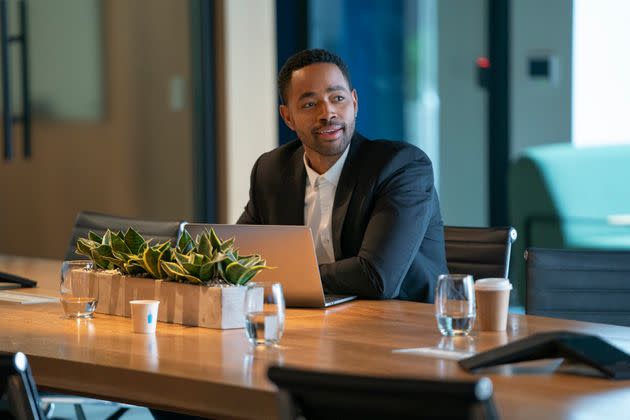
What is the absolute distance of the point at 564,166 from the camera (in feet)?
17.4

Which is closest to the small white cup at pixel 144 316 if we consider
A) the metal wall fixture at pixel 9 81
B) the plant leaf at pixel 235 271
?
the plant leaf at pixel 235 271

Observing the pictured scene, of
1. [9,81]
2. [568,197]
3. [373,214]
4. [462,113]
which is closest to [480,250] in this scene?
[373,214]

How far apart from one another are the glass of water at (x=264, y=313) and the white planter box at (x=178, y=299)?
0.22m

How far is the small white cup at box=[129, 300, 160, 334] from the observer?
2.29 metres

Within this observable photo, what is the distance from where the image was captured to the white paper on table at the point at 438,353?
6.48 ft

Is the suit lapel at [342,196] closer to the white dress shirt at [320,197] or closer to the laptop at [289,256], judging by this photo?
the white dress shirt at [320,197]

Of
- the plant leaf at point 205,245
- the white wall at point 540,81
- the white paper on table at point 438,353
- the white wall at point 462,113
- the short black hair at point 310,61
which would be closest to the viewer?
the white paper on table at point 438,353

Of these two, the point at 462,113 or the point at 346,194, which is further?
the point at 462,113

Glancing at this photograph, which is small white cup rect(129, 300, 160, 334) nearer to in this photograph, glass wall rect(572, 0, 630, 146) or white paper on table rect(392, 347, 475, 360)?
white paper on table rect(392, 347, 475, 360)

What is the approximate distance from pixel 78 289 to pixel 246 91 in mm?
3934

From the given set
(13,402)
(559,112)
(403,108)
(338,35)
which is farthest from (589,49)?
(13,402)

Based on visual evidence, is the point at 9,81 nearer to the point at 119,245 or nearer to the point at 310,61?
the point at 310,61

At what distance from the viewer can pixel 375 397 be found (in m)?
1.40

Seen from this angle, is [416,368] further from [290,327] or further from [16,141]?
[16,141]
